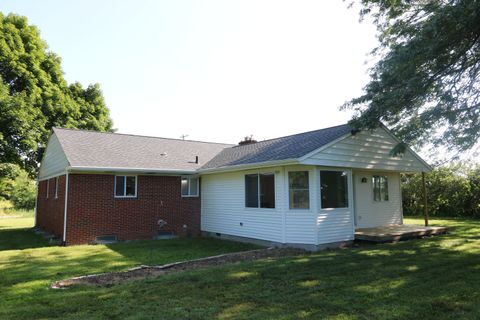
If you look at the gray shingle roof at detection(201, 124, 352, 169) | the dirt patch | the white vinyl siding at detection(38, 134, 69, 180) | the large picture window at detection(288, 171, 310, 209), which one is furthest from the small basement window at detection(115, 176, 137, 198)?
the large picture window at detection(288, 171, 310, 209)

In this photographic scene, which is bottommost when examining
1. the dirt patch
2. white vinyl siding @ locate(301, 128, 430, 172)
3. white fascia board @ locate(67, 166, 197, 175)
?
the dirt patch

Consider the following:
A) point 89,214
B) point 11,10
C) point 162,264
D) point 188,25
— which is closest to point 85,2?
point 188,25

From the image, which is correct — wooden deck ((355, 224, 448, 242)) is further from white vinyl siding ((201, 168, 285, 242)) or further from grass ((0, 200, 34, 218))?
grass ((0, 200, 34, 218))

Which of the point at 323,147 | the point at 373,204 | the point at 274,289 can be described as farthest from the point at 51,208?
the point at 373,204

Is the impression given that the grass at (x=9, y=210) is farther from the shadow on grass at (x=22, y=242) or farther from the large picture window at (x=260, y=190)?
the large picture window at (x=260, y=190)

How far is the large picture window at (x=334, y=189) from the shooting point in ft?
35.9

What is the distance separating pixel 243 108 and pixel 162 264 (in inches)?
587

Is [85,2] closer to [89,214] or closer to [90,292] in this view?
Result: [89,214]

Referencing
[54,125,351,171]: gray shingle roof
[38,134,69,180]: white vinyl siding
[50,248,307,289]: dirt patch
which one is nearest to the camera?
[50,248,307,289]: dirt patch

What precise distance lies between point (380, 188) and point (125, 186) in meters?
10.2

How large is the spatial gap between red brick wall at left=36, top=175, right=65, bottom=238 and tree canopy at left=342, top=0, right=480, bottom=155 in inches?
443

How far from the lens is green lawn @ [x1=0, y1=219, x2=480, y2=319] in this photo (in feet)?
16.4

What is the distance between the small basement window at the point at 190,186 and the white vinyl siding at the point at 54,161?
4713mm

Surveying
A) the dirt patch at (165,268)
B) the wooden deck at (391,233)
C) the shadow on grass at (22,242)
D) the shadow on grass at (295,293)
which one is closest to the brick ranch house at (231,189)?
the wooden deck at (391,233)
